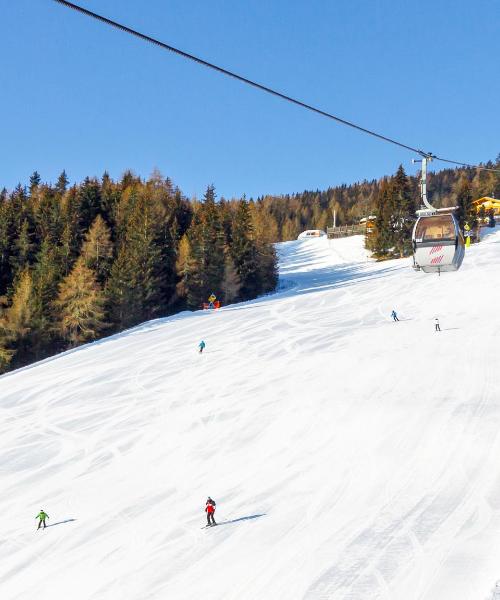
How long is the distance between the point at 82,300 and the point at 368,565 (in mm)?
38742

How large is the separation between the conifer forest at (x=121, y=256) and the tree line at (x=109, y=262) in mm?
110

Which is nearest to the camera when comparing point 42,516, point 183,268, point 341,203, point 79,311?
point 42,516

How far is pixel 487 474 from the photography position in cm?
1560

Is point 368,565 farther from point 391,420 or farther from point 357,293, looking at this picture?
point 357,293

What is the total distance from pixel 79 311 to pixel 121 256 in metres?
8.03

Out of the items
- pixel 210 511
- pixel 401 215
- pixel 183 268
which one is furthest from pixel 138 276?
pixel 210 511

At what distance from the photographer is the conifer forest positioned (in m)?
45.6

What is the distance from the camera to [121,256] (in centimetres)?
5116

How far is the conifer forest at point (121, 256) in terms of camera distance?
45.6 metres

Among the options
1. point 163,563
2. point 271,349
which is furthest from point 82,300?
point 163,563

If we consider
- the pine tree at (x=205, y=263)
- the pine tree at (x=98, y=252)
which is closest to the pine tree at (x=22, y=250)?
the pine tree at (x=98, y=252)

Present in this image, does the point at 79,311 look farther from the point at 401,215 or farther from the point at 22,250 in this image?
the point at 401,215

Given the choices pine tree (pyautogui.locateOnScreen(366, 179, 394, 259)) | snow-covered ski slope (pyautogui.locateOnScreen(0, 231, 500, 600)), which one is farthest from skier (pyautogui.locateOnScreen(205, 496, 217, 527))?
pine tree (pyautogui.locateOnScreen(366, 179, 394, 259))

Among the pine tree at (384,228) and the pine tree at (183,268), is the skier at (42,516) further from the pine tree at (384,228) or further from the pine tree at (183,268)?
the pine tree at (384,228)
